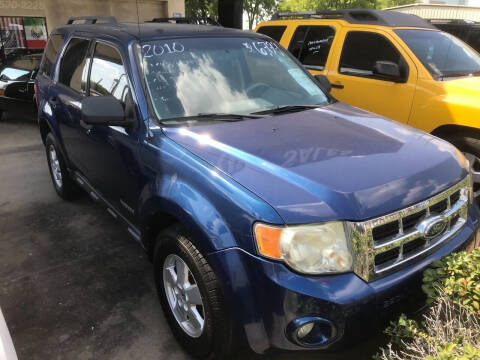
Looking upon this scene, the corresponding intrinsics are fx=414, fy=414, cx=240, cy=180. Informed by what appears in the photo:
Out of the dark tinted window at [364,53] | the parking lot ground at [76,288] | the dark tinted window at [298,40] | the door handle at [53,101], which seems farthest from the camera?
the dark tinted window at [298,40]

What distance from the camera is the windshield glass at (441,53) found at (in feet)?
15.0

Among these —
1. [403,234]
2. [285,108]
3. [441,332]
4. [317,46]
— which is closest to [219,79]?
[285,108]

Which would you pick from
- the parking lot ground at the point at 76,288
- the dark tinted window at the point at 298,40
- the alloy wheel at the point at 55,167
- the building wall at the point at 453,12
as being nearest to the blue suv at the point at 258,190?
the parking lot ground at the point at 76,288

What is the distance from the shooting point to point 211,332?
2.09m

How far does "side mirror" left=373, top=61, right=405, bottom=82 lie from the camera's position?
4500 millimetres

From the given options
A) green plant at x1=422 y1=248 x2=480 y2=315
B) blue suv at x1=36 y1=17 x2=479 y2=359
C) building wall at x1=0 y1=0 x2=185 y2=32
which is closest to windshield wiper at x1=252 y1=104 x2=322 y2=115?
blue suv at x1=36 y1=17 x2=479 y2=359

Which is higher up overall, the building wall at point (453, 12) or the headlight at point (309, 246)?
the building wall at point (453, 12)

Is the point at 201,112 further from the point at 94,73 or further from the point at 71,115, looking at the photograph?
the point at 71,115

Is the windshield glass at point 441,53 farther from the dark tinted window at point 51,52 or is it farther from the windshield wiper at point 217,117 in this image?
the dark tinted window at point 51,52

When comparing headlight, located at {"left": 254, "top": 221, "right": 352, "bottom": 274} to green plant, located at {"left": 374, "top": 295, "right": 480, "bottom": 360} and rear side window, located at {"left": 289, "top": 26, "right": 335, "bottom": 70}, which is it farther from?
rear side window, located at {"left": 289, "top": 26, "right": 335, "bottom": 70}

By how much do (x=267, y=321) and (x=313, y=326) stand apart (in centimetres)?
21

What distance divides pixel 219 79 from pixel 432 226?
1.69 meters

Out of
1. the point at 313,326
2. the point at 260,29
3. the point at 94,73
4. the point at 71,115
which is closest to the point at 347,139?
the point at 313,326

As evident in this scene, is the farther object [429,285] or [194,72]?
[194,72]
